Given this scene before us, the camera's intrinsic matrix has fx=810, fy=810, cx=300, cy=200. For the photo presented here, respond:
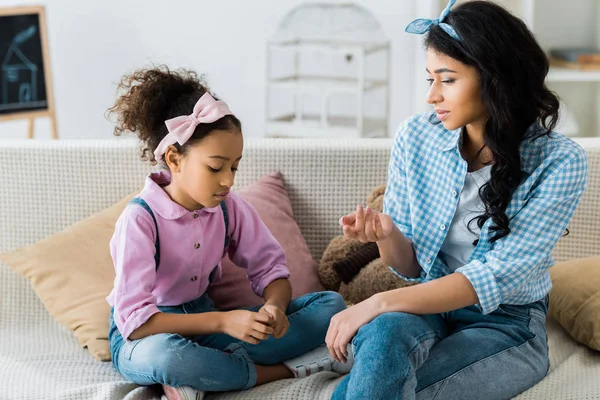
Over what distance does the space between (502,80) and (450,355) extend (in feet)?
1.59

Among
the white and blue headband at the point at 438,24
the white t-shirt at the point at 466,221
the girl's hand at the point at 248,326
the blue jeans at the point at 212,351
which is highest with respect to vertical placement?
the white and blue headband at the point at 438,24

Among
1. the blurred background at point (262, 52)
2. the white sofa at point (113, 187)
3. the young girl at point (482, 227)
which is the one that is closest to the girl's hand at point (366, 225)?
the young girl at point (482, 227)

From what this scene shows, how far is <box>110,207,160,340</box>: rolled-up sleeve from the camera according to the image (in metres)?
1.51

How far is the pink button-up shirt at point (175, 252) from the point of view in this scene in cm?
153

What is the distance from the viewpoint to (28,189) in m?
2.00

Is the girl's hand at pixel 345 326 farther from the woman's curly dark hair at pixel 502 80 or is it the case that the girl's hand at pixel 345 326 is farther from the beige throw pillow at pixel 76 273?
the beige throw pillow at pixel 76 273

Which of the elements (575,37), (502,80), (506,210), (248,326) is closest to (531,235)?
(506,210)

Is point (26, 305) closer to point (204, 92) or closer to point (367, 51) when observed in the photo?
point (204, 92)

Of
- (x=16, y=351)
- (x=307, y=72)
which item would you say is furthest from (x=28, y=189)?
(x=307, y=72)

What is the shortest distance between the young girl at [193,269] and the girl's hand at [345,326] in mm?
148

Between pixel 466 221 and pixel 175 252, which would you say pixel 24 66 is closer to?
pixel 175 252

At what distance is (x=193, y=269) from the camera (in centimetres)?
164

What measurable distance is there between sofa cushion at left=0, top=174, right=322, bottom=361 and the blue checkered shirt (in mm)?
347

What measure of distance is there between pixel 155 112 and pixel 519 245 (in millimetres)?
741
